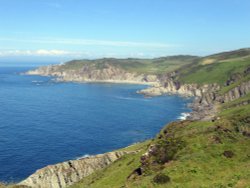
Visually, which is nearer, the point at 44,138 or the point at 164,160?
the point at 164,160

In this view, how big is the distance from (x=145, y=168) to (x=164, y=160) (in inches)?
173

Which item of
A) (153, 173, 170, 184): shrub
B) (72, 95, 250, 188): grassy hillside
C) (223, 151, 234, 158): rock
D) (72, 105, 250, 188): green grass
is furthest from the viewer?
(223, 151, 234, 158): rock

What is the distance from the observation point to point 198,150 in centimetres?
6856

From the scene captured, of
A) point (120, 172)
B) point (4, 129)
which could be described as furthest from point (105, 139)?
point (120, 172)

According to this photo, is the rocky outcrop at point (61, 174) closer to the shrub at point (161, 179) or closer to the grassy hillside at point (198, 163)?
the grassy hillside at point (198, 163)

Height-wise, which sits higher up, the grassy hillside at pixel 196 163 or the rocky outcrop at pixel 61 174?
the grassy hillside at pixel 196 163

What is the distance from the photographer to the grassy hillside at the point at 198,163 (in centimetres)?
5461

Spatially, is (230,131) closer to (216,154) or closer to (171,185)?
(216,154)

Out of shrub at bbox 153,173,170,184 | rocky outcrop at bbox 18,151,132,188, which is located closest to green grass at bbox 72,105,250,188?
shrub at bbox 153,173,170,184

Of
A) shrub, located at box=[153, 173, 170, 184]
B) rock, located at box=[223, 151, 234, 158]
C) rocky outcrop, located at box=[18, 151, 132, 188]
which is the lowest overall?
rocky outcrop, located at box=[18, 151, 132, 188]

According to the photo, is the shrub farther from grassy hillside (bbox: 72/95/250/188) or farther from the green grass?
the green grass

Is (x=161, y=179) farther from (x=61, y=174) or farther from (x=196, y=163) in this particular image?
(x=61, y=174)

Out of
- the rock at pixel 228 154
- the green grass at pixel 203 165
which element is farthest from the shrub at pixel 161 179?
the rock at pixel 228 154

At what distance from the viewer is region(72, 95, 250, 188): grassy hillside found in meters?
54.6
